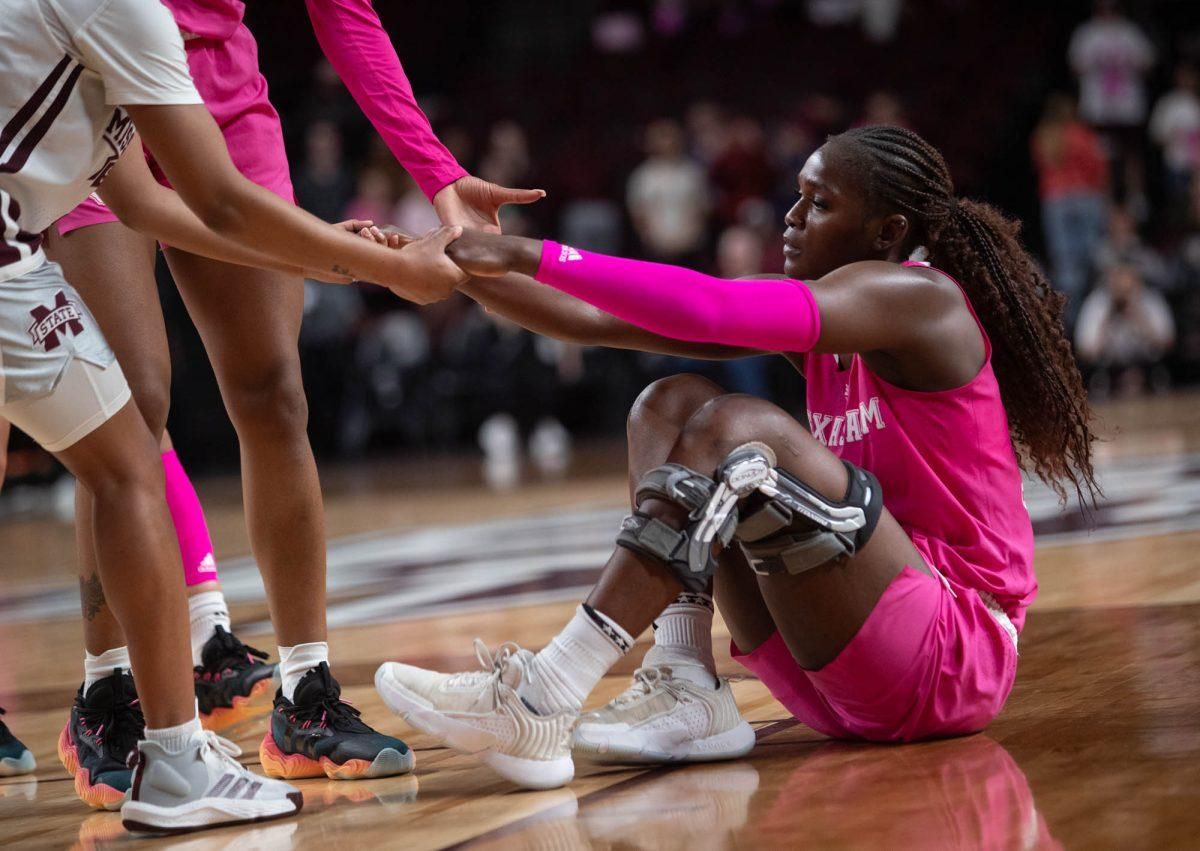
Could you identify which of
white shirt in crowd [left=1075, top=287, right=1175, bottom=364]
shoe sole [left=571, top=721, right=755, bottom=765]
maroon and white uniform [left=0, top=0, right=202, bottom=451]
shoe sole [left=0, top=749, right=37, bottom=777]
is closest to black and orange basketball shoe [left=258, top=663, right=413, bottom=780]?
shoe sole [left=571, top=721, right=755, bottom=765]

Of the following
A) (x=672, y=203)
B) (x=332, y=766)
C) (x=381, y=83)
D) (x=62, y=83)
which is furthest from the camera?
(x=672, y=203)

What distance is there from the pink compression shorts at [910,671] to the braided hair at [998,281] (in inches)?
13.3

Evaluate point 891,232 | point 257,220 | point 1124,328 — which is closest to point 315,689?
point 257,220

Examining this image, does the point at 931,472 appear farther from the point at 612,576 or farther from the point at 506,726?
the point at 506,726

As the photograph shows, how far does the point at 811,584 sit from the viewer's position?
7.64 ft

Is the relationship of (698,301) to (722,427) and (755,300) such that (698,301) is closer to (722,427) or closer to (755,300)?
(755,300)

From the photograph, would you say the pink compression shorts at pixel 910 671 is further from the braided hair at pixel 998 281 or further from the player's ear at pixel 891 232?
the player's ear at pixel 891 232

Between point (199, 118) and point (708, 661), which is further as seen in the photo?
point (708, 661)

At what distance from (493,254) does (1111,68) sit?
33.0 feet

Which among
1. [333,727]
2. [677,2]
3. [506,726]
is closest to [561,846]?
[506,726]

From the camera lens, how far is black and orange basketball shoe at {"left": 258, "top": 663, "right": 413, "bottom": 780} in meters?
2.60

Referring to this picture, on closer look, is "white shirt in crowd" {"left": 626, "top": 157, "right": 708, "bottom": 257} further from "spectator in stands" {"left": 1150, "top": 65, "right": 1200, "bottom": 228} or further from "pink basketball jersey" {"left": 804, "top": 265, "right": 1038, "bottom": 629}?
"pink basketball jersey" {"left": 804, "top": 265, "right": 1038, "bottom": 629}

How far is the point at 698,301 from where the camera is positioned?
7.56 feet

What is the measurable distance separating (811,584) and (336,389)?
9.89 metres
